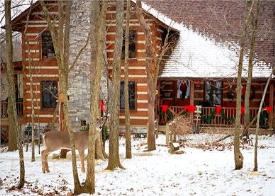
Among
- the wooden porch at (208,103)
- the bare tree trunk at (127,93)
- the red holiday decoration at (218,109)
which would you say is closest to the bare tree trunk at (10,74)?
the bare tree trunk at (127,93)

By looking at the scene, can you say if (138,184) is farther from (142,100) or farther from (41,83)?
(41,83)

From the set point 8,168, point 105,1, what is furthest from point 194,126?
point 105,1

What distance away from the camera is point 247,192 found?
1152cm

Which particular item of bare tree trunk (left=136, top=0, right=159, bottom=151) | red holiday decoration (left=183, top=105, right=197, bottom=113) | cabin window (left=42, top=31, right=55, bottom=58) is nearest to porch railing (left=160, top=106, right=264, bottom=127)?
red holiday decoration (left=183, top=105, right=197, bottom=113)

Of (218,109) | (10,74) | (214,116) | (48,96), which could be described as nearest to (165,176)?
(10,74)

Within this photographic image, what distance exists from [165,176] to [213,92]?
1459cm

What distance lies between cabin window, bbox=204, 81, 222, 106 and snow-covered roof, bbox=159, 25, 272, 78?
203cm

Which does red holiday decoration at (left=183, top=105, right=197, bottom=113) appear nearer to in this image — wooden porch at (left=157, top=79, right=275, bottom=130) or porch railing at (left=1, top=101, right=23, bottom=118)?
wooden porch at (left=157, top=79, right=275, bottom=130)

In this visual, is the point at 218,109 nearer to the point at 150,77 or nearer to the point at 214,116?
the point at 214,116

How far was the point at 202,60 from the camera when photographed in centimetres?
2617

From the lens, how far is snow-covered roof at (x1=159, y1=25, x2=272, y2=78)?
82.7ft

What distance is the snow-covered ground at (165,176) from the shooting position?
12.1 meters

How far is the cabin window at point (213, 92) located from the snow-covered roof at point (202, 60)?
6.65 ft

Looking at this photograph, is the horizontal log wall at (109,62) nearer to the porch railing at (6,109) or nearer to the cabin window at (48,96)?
the cabin window at (48,96)
